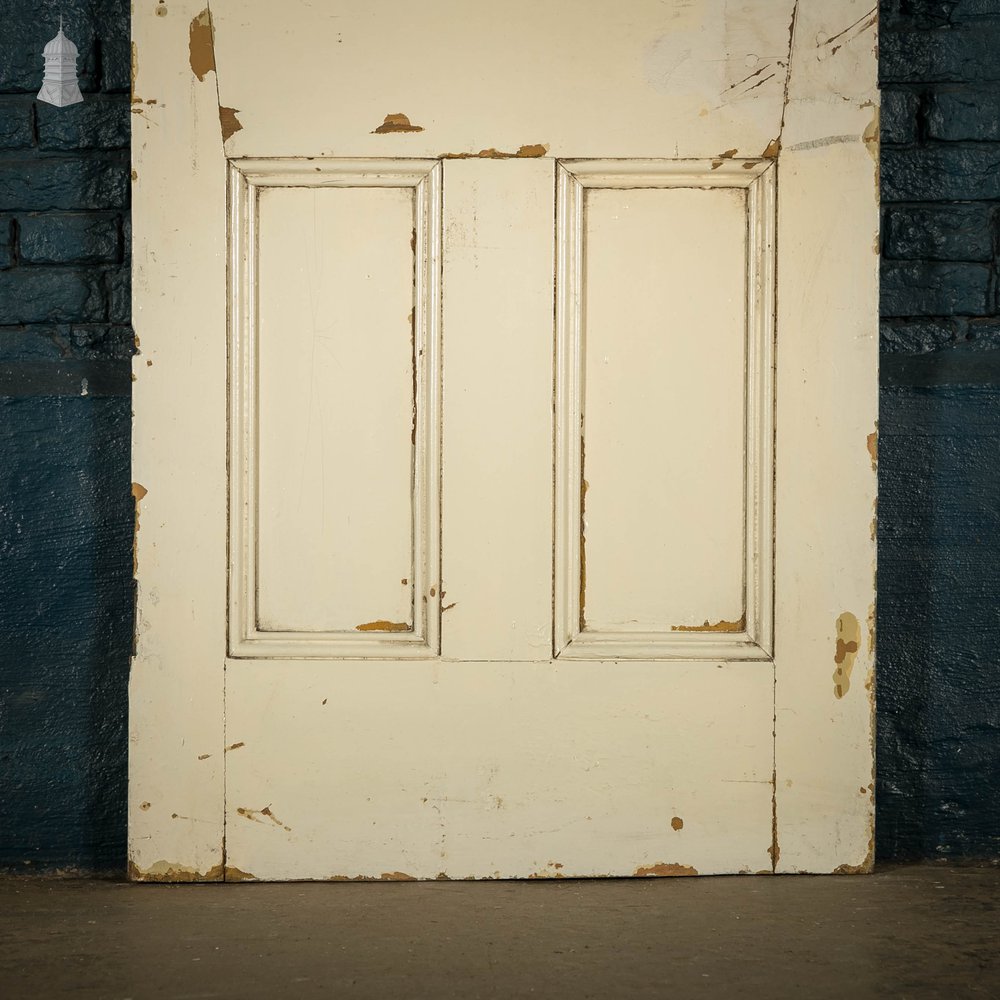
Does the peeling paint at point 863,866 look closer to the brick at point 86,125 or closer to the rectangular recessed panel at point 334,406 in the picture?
the rectangular recessed panel at point 334,406

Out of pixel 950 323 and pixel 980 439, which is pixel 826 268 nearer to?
pixel 950 323

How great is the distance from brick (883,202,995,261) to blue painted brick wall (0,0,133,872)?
1451mm

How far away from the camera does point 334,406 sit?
5.36ft

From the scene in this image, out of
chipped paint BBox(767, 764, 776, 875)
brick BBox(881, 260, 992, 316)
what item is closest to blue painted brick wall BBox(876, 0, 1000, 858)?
brick BBox(881, 260, 992, 316)

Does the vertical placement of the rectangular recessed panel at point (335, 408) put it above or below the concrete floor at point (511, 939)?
above

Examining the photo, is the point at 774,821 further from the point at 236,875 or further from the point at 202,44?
the point at 202,44

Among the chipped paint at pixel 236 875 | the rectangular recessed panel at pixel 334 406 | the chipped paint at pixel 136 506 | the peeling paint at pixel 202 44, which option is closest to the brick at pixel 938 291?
the rectangular recessed panel at pixel 334 406

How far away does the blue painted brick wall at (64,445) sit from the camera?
1773 mm

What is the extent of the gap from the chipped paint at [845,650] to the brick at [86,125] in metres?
1.57

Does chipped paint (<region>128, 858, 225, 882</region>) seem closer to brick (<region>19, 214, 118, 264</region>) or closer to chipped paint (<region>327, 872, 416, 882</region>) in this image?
chipped paint (<region>327, 872, 416, 882</region>)

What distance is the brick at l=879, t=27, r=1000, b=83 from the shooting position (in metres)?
1.77

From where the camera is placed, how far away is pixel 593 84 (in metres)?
1.61

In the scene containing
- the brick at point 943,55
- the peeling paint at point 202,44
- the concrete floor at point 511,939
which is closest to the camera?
the concrete floor at point 511,939

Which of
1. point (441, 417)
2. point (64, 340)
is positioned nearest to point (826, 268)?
point (441, 417)
